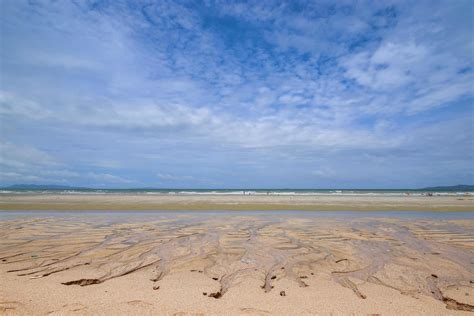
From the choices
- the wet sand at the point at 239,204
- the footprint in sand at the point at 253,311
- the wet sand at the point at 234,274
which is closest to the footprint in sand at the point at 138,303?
the wet sand at the point at 234,274

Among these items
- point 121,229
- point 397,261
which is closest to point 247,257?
point 397,261

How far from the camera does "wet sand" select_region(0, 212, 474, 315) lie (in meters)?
5.07

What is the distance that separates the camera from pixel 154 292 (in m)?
5.70

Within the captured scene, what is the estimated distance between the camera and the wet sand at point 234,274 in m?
5.07

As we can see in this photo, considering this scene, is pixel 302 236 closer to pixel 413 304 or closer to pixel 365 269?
pixel 365 269

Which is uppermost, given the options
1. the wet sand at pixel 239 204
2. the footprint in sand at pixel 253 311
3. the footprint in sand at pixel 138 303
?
the wet sand at pixel 239 204

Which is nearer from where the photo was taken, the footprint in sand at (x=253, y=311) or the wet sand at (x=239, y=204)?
the footprint in sand at (x=253, y=311)

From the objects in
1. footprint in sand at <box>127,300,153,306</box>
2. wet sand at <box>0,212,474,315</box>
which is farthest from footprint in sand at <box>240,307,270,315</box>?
footprint in sand at <box>127,300,153,306</box>

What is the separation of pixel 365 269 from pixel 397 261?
5.32 ft

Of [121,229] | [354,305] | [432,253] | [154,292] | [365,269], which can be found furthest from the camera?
[121,229]

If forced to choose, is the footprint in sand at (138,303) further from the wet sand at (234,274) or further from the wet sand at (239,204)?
the wet sand at (239,204)

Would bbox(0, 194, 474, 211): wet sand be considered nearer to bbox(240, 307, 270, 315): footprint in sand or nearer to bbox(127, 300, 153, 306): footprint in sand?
bbox(127, 300, 153, 306): footprint in sand

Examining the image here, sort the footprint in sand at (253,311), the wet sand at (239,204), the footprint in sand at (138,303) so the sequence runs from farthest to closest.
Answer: the wet sand at (239,204)
the footprint in sand at (138,303)
the footprint in sand at (253,311)

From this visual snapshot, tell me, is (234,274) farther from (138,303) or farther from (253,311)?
(138,303)
